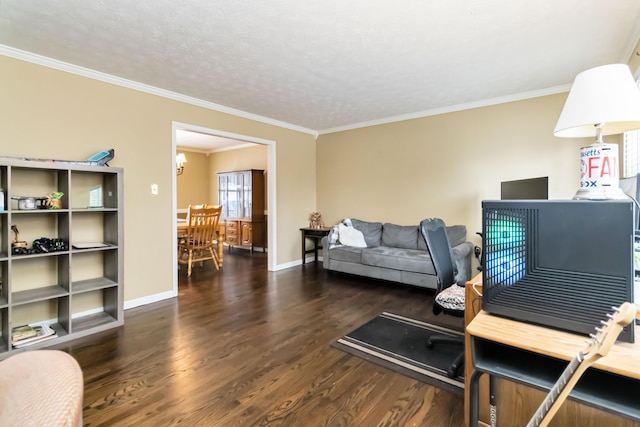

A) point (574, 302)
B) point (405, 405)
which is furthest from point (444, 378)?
point (574, 302)

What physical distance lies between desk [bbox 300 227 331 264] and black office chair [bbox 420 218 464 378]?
114 inches

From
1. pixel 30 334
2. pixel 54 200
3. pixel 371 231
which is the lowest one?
pixel 30 334

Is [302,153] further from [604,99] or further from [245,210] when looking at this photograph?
[604,99]

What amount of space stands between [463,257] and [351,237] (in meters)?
1.72

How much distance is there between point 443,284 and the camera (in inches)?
95.3

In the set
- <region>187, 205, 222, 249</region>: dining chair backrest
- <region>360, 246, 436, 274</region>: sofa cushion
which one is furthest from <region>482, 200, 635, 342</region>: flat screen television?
<region>187, 205, 222, 249</region>: dining chair backrest

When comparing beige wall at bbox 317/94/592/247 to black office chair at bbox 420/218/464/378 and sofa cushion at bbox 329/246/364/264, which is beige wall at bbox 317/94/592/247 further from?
black office chair at bbox 420/218/464/378

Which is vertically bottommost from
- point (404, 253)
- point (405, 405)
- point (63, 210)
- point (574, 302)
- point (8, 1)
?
point (405, 405)

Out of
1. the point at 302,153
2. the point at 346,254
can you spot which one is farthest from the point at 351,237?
the point at 302,153

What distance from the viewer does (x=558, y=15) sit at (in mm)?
2191

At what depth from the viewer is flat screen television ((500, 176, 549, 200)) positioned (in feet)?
10.1

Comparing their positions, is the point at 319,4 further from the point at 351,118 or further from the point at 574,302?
the point at 351,118

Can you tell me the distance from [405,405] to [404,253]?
262cm

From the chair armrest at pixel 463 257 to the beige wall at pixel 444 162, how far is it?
1.29ft
